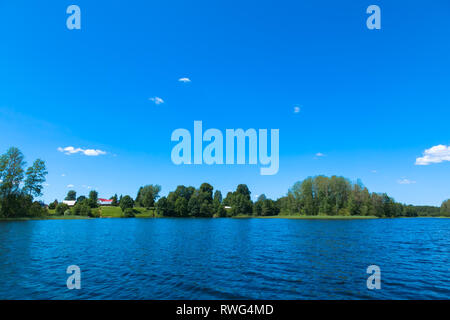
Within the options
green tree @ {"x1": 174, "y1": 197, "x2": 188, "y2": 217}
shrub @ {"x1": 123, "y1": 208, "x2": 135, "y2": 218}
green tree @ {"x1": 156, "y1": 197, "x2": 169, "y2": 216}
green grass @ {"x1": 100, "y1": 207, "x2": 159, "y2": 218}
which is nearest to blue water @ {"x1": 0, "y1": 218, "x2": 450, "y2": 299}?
green tree @ {"x1": 156, "y1": 197, "x2": 169, "y2": 216}

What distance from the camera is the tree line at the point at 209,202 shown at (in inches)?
3703

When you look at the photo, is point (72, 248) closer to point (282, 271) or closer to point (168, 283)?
point (168, 283)

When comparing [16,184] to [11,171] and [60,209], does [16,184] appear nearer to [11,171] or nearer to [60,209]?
[11,171]

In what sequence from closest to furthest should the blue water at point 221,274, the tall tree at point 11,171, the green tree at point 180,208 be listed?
1. the blue water at point 221,274
2. the tall tree at point 11,171
3. the green tree at point 180,208

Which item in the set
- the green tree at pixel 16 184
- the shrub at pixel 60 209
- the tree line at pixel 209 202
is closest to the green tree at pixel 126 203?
the tree line at pixel 209 202

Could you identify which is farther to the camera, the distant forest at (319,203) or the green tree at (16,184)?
the distant forest at (319,203)

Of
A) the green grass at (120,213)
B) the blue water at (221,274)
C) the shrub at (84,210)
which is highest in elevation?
the blue water at (221,274)

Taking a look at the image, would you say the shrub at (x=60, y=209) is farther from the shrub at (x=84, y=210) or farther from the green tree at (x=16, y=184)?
the green tree at (x=16, y=184)

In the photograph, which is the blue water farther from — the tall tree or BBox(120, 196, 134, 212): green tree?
BBox(120, 196, 134, 212): green tree

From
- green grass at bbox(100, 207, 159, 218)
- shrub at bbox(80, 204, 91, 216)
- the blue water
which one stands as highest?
the blue water

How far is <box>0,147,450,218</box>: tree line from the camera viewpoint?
94062 millimetres

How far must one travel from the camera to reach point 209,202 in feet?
616

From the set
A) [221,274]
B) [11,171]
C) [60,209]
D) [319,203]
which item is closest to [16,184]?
[11,171]
